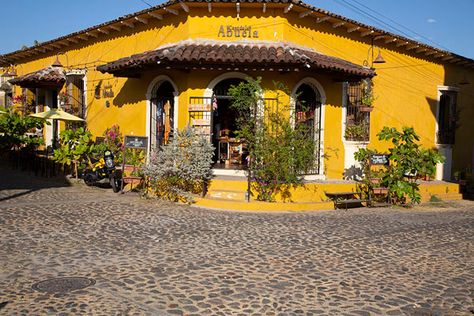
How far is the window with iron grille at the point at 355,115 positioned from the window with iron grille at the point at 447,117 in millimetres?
4686

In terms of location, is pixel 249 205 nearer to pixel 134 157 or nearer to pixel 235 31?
pixel 134 157

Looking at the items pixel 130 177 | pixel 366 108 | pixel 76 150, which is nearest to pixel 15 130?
pixel 76 150

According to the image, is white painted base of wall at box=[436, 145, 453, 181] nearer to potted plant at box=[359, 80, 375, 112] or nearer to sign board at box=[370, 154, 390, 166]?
potted plant at box=[359, 80, 375, 112]

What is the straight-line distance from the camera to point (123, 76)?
1411 centimetres

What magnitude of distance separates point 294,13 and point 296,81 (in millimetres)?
1966

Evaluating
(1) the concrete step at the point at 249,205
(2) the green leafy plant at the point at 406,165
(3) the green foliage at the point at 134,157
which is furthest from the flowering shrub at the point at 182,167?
(2) the green leafy plant at the point at 406,165

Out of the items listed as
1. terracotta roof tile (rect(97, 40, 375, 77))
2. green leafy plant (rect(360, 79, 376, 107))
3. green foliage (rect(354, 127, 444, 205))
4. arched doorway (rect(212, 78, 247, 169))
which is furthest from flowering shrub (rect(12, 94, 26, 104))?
green foliage (rect(354, 127, 444, 205))

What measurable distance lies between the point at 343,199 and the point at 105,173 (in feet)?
22.5

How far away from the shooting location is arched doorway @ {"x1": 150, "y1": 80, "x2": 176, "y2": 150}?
13.6 meters

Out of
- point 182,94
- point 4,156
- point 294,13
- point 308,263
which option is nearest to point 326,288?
point 308,263

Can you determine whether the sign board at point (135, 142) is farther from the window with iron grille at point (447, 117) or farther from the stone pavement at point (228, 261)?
the window with iron grille at point (447, 117)

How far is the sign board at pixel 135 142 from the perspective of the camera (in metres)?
12.2

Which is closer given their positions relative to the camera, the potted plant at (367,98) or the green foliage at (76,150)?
the potted plant at (367,98)

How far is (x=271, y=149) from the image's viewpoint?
11.1 metres
